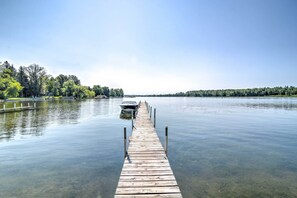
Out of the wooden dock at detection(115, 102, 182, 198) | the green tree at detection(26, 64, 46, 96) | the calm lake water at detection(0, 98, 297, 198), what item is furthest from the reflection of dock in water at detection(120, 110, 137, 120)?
the green tree at detection(26, 64, 46, 96)

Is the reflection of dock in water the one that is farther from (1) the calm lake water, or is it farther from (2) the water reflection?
(2) the water reflection

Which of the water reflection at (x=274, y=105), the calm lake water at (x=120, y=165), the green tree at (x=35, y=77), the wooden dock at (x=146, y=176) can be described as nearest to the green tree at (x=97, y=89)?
the green tree at (x=35, y=77)

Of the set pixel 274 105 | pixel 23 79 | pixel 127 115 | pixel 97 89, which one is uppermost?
pixel 23 79

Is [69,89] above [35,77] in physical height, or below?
below

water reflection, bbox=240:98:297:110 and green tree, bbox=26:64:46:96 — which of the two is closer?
water reflection, bbox=240:98:297:110

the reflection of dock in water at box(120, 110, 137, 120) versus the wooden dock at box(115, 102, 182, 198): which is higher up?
the wooden dock at box(115, 102, 182, 198)

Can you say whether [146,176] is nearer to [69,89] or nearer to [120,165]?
[120,165]

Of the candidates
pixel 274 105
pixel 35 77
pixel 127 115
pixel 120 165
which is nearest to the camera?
pixel 120 165

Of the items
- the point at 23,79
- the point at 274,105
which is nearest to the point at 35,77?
the point at 23,79

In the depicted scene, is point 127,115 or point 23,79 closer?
point 127,115

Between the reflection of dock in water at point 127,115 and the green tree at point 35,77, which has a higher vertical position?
the green tree at point 35,77

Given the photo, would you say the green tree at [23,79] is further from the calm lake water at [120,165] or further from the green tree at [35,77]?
the calm lake water at [120,165]

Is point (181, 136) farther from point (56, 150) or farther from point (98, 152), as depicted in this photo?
point (56, 150)

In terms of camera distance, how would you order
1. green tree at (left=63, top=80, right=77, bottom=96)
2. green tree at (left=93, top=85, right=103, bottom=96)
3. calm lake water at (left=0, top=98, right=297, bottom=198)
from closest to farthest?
calm lake water at (left=0, top=98, right=297, bottom=198) < green tree at (left=63, top=80, right=77, bottom=96) < green tree at (left=93, top=85, right=103, bottom=96)
